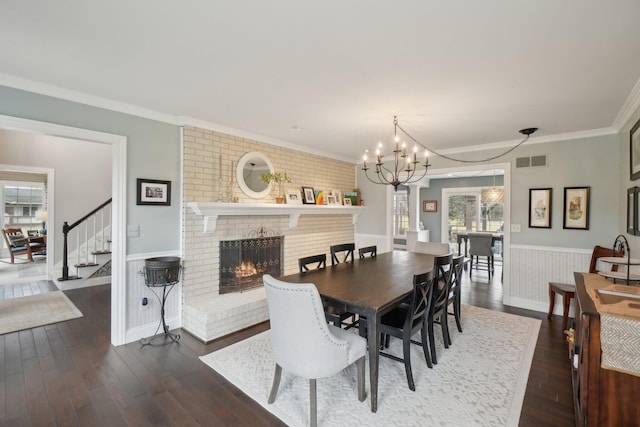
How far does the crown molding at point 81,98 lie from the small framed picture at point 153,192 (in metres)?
0.69

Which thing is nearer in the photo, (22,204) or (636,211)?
(636,211)

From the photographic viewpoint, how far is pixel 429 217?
8945 mm

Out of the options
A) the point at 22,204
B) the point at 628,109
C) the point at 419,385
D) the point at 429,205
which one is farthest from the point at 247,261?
the point at 22,204

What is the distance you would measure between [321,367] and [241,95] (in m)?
2.35

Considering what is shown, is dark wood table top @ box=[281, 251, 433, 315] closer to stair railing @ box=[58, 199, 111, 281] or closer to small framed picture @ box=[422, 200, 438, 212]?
stair railing @ box=[58, 199, 111, 281]

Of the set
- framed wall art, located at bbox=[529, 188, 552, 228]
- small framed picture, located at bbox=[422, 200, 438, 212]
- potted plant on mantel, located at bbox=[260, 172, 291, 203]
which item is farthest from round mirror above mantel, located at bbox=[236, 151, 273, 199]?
small framed picture, located at bbox=[422, 200, 438, 212]

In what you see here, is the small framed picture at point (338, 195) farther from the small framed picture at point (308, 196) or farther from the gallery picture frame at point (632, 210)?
the gallery picture frame at point (632, 210)

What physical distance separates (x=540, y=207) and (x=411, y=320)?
10.3ft

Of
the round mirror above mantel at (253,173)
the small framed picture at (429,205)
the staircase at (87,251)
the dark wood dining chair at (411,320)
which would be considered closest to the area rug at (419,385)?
the dark wood dining chair at (411,320)

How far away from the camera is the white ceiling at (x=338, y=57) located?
159cm

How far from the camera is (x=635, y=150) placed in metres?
2.85

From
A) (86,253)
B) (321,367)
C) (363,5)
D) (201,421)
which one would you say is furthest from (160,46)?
(86,253)

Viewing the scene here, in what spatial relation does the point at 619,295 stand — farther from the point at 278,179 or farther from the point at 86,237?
the point at 86,237

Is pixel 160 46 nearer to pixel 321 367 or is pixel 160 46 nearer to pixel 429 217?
pixel 321 367
